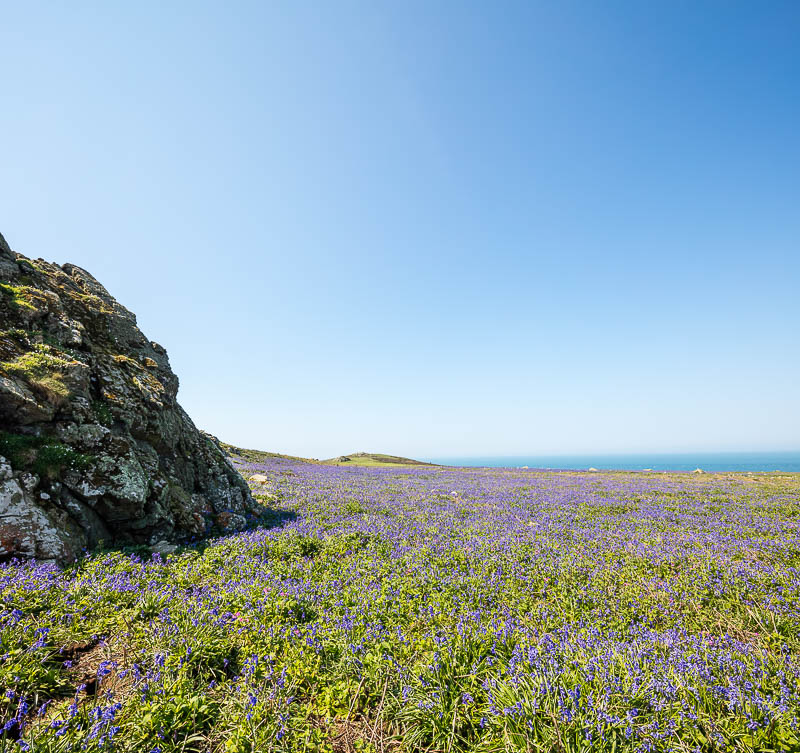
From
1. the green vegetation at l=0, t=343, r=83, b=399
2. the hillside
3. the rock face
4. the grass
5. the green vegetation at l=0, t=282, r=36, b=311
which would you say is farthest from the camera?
the hillside

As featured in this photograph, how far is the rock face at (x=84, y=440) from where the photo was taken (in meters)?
7.18

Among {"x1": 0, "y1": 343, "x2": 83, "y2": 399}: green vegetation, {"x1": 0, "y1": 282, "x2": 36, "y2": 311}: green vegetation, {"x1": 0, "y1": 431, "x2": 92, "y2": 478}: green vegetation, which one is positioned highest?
→ {"x1": 0, "y1": 282, "x2": 36, "y2": 311}: green vegetation

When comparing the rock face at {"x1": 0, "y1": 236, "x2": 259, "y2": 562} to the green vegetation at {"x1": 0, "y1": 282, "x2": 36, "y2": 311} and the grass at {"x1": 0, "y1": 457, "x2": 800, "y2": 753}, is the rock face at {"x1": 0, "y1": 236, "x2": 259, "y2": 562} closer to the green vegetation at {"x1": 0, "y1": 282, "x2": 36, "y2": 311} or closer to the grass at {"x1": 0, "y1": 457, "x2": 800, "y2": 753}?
the green vegetation at {"x1": 0, "y1": 282, "x2": 36, "y2": 311}

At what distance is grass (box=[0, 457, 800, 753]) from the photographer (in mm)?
3637

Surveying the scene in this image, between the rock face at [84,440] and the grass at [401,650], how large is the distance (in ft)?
4.16

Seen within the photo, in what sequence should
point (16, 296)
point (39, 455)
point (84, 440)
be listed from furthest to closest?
1. point (16, 296)
2. point (84, 440)
3. point (39, 455)

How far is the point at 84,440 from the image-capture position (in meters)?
8.55

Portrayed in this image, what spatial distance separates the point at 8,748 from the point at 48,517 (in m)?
5.76

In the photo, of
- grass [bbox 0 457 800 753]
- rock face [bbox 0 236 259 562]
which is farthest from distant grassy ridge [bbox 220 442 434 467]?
grass [bbox 0 457 800 753]

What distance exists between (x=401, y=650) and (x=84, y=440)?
948 cm

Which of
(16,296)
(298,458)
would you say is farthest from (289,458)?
(16,296)

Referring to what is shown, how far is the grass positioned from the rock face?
1.27 m

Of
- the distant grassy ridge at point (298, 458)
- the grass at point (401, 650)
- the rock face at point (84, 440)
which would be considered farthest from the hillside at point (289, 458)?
the grass at point (401, 650)

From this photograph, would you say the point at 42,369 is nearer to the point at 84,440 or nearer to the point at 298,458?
the point at 84,440
